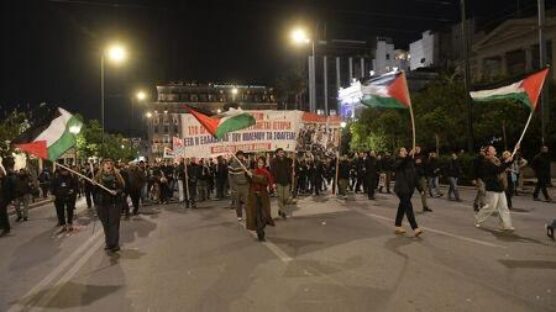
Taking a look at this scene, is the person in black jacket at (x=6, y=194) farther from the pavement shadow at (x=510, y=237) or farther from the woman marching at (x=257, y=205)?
the pavement shadow at (x=510, y=237)

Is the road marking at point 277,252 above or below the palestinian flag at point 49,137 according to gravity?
below

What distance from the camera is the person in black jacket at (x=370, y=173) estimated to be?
21.8 m

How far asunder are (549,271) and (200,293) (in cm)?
441

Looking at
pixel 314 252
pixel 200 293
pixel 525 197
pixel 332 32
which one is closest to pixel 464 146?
pixel 525 197

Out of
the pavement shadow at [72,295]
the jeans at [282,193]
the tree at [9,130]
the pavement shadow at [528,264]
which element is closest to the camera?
the pavement shadow at [72,295]

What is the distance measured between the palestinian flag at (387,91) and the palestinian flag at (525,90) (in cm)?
226

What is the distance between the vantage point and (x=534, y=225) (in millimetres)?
12711

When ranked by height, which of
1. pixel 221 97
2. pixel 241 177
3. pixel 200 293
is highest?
pixel 221 97

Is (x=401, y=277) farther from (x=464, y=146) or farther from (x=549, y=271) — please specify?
(x=464, y=146)

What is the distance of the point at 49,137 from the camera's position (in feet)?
41.5

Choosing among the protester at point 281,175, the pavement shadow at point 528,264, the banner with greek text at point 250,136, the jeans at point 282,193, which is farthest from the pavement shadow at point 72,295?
the jeans at point 282,193

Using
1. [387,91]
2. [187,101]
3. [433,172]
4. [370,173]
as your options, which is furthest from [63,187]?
[187,101]

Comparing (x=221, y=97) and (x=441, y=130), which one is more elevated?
(x=221, y=97)

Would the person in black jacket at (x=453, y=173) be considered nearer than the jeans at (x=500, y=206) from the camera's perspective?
No
